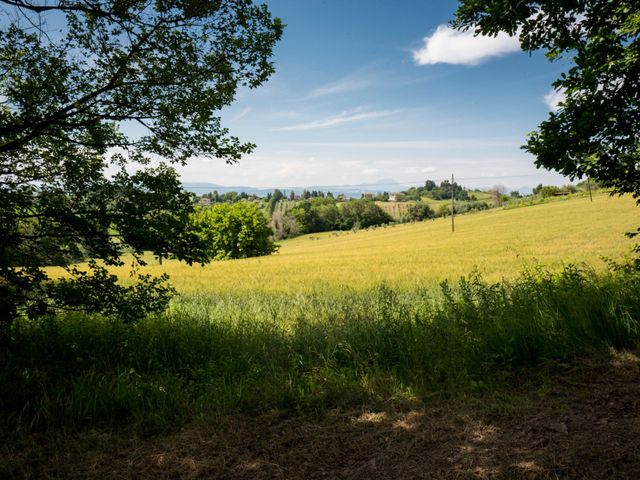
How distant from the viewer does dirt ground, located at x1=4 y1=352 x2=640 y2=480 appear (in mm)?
2891

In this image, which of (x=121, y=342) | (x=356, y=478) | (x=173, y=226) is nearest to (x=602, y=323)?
(x=356, y=478)

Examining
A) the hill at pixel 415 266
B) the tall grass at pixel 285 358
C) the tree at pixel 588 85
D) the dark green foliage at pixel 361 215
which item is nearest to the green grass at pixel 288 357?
the tall grass at pixel 285 358

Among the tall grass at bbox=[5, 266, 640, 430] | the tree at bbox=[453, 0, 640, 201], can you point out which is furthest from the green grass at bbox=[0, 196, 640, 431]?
the tree at bbox=[453, 0, 640, 201]

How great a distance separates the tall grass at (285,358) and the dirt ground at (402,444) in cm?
37

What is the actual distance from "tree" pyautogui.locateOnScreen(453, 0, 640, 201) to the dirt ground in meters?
3.84

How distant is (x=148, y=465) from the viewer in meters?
3.28

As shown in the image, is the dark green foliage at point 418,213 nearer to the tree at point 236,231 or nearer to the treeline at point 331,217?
the treeline at point 331,217

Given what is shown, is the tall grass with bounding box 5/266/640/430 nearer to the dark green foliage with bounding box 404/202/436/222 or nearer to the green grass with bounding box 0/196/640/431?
the green grass with bounding box 0/196/640/431

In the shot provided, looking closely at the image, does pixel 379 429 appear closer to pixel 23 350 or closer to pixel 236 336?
pixel 236 336

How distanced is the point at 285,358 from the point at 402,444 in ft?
8.44

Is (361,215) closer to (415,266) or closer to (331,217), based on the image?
(331,217)

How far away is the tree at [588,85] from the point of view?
239 inches

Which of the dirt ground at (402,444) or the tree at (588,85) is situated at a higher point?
the tree at (588,85)

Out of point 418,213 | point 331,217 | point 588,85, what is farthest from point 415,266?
point 418,213
